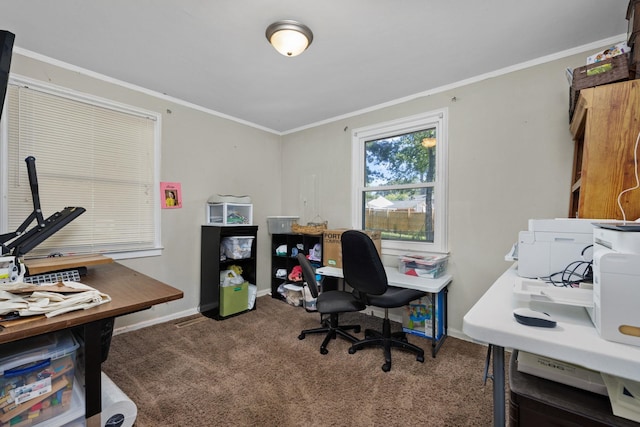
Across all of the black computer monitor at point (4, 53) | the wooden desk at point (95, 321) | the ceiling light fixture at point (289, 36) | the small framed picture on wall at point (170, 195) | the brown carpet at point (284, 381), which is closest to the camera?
the wooden desk at point (95, 321)

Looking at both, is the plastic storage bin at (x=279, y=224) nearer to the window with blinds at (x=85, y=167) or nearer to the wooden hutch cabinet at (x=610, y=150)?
the window with blinds at (x=85, y=167)

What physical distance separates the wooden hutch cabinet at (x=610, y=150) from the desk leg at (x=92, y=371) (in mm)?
2389

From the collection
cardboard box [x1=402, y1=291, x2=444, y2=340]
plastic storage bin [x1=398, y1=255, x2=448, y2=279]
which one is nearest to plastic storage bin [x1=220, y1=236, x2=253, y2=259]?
plastic storage bin [x1=398, y1=255, x2=448, y2=279]

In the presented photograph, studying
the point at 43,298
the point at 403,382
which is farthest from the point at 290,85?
the point at 403,382

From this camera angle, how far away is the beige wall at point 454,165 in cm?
223

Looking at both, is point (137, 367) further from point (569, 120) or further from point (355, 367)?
point (569, 120)

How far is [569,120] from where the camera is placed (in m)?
2.09

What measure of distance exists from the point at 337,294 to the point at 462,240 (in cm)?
127

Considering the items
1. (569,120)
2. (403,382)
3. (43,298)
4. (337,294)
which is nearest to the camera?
(43,298)

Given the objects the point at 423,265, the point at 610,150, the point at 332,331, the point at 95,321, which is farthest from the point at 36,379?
the point at 610,150

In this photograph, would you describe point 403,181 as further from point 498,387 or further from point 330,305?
point 498,387

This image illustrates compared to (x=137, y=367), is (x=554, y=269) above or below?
above

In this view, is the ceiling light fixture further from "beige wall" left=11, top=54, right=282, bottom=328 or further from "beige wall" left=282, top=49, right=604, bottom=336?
"beige wall" left=11, top=54, right=282, bottom=328

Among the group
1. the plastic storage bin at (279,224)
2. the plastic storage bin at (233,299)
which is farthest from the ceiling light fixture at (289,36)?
the plastic storage bin at (233,299)
